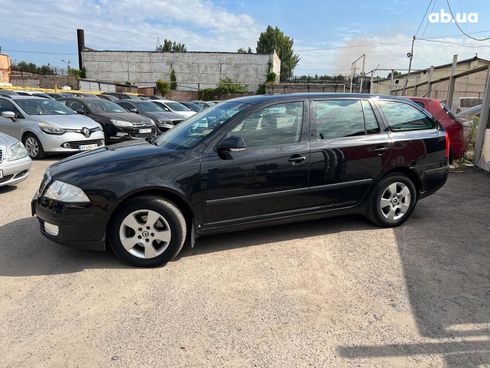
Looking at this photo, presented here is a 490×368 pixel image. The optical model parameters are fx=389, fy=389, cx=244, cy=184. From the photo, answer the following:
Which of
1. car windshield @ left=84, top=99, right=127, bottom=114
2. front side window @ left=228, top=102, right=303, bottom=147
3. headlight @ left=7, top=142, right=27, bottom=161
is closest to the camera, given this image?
front side window @ left=228, top=102, right=303, bottom=147

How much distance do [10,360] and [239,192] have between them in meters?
2.27

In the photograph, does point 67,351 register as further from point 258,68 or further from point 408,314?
point 258,68

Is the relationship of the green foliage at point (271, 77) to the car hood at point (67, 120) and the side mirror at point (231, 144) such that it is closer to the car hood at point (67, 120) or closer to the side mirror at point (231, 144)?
the car hood at point (67, 120)

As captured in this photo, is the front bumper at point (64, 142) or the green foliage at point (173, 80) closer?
the front bumper at point (64, 142)

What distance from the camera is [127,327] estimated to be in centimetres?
285

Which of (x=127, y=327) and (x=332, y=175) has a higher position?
(x=332, y=175)

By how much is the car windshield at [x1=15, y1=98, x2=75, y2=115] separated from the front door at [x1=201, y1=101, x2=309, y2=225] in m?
7.37

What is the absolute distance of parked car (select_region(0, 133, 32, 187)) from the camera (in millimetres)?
5938

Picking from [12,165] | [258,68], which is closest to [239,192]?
[12,165]

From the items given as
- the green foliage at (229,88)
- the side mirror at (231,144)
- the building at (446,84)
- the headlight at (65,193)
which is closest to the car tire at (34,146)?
the headlight at (65,193)

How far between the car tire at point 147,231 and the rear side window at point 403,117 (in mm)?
2773

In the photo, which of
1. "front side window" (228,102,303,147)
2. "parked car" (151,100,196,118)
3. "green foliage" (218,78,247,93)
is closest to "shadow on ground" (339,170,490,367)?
"front side window" (228,102,303,147)

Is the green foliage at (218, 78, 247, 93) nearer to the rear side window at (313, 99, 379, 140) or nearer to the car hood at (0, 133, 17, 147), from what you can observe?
the car hood at (0, 133, 17, 147)

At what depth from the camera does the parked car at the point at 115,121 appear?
1062cm
